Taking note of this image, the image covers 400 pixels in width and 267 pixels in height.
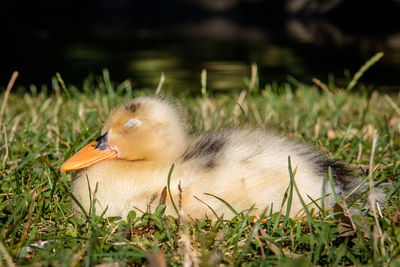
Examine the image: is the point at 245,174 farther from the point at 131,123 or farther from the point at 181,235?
the point at 131,123

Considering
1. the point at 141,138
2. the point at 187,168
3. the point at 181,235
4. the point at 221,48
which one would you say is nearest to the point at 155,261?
the point at 181,235

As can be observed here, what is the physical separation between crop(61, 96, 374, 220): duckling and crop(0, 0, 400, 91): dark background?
2895 millimetres

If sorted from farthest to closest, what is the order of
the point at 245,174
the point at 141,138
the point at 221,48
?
the point at 221,48 < the point at 141,138 < the point at 245,174

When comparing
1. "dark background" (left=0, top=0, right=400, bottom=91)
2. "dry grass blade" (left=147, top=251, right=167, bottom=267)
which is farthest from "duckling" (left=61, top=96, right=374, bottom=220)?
"dark background" (left=0, top=0, right=400, bottom=91)

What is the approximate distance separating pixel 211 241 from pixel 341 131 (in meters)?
2.50

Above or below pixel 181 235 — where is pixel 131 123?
above

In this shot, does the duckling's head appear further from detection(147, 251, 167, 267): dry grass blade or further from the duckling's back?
detection(147, 251, 167, 267): dry grass blade

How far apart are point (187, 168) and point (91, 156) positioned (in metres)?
0.55

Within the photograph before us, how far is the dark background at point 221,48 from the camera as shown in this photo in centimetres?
1319

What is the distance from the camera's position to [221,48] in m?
19.8

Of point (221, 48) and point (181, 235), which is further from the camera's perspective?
point (221, 48)

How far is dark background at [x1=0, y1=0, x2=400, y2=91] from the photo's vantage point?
1319 cm

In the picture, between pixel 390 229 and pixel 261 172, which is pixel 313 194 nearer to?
pixel 261 172

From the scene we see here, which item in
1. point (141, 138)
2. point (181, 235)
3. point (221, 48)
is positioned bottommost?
point (221, 48)
